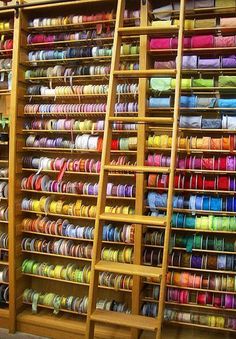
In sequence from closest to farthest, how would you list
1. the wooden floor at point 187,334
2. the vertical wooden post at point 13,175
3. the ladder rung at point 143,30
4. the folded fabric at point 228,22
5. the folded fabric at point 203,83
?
the ladder rung at point 143,30 → the folded fabric at point 228,22 → the folded fabric at point 203,83 → the wooden floor at point 187,334 → the vertical wooden post at point 13,175

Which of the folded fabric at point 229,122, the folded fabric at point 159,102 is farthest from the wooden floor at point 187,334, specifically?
the folded fabric at point 159,102

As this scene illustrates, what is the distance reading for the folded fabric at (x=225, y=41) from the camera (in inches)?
107

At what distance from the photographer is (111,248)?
3111mm

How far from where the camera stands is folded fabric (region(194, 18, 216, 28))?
277cm

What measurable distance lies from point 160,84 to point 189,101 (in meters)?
0.28

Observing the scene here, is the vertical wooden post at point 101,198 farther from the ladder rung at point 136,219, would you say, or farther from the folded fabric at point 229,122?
the folded fabric at point 229,122

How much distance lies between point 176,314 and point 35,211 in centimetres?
158

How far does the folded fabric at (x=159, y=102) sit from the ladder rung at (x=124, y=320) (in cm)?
167

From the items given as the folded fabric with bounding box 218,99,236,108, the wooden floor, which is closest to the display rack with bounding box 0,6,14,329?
the wooden floor

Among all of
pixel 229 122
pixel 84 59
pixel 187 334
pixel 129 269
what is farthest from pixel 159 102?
pixel 187 334

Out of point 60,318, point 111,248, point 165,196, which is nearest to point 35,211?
point 111,248

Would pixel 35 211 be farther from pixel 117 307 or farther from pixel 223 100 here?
pixel 223 100

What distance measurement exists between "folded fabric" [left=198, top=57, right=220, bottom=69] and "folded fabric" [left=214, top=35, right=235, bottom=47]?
118mm

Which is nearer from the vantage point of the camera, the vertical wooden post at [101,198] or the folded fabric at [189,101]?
the vertical wooden post at [101,198]
